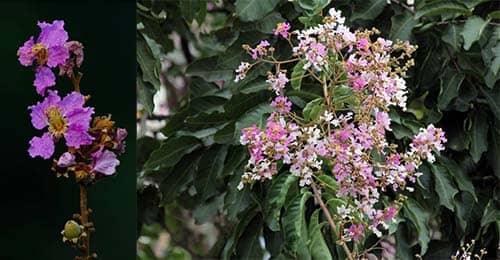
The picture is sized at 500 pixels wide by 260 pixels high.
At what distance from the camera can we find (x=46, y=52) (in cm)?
90

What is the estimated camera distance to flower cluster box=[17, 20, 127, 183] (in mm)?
889

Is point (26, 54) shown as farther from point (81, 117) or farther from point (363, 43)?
point (363, 43)

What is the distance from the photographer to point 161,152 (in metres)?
1.45

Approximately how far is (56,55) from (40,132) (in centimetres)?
9

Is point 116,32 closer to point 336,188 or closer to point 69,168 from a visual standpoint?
point 69,168

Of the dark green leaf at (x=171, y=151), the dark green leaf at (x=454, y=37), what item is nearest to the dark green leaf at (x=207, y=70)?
the dark green leaf at (x=171, y=151)

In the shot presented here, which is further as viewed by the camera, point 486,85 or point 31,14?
point 486,85

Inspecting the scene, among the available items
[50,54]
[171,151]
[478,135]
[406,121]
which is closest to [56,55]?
[50,54]

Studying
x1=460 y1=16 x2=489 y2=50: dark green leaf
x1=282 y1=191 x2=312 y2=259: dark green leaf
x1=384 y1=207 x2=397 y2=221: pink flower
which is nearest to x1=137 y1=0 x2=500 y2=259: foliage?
x1=460 y1=16 x2=489 y2=50: dark green leaf

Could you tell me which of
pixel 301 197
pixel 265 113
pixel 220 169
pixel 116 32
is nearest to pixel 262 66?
pixel 265 113

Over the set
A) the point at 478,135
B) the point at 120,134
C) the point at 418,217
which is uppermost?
the point at 120,134

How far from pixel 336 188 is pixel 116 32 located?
14.0 inches

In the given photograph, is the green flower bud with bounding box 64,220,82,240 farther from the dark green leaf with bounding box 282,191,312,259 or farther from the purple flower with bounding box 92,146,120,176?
the dark green leaf with bounding box 282,191,312,259

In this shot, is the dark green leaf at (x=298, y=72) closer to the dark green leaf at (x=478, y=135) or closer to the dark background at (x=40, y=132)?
the dark background at (x=40, y=132)
